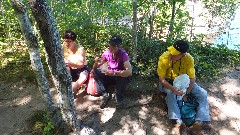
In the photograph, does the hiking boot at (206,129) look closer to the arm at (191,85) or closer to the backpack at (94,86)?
the arm at (191,85)

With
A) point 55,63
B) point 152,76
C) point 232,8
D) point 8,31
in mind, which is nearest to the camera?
point 55,63

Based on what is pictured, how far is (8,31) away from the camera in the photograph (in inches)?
295

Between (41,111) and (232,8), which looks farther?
(232,8)

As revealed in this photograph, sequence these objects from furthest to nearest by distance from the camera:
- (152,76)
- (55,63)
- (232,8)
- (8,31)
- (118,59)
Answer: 1. (232,8)
2. (8,31)
3. (152,76)
4. (118,59)
5. (55,63)

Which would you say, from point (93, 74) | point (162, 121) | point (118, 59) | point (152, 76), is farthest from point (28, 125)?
point (152, 76)

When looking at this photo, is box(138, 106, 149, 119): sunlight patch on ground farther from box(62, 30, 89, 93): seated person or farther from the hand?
box(62, 30, 89, 93): seated person

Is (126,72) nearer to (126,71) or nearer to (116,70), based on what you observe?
(126,71)

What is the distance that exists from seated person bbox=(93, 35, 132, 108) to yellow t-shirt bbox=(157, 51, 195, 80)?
2.22 feet

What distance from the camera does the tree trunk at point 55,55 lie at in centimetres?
334

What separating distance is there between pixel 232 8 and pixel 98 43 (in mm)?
16654

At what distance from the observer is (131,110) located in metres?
5.56

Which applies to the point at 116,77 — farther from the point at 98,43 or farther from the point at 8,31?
the point at 8,31

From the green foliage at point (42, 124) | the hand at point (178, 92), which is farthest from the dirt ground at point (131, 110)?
the hand at point (178, 92)

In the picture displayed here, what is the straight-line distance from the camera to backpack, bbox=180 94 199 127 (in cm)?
501
